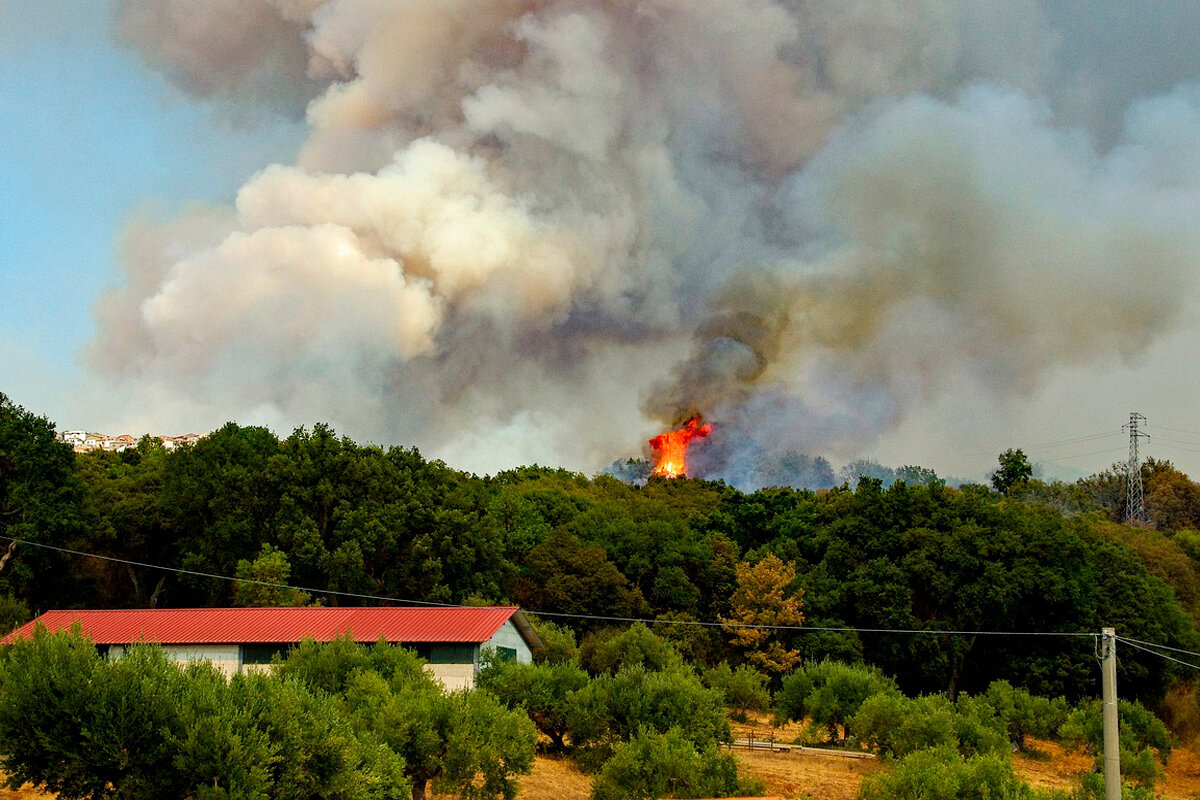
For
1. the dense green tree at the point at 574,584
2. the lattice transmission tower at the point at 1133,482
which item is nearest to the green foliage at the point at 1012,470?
the lattice transmission tower at the point at 1133,482

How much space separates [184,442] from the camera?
76.1 m

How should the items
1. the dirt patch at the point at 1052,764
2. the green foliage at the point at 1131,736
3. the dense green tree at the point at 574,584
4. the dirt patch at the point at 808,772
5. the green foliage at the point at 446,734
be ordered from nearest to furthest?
1. the green foliage at the point at 446,734
2. the dirt patch at the point at 808,772
3. the green foliage at the point at 1131,736
4. the dirt patch at the point at 1052,764
5. the dense green tree at the point at 574,584

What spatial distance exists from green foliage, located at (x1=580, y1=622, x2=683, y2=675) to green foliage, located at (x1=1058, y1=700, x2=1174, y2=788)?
19969 mm

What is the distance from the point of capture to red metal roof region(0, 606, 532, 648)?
4844 centimetres

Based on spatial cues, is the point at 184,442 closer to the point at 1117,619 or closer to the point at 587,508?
the point at 587,508

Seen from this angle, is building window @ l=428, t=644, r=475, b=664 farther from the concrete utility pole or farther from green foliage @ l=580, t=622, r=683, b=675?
the concrete utility pole

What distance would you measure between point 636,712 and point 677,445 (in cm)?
8408

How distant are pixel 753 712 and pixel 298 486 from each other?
1220 inches

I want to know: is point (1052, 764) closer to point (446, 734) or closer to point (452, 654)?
point (452, 654)

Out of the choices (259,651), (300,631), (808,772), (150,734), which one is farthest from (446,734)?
(259,651)

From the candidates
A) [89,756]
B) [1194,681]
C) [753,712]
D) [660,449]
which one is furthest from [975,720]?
[660,449]

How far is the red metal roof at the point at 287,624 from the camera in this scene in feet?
159

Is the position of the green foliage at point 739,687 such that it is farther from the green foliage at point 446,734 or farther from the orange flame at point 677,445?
the orange flame at point 677,445

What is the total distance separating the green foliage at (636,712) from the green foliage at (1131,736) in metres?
18.7
